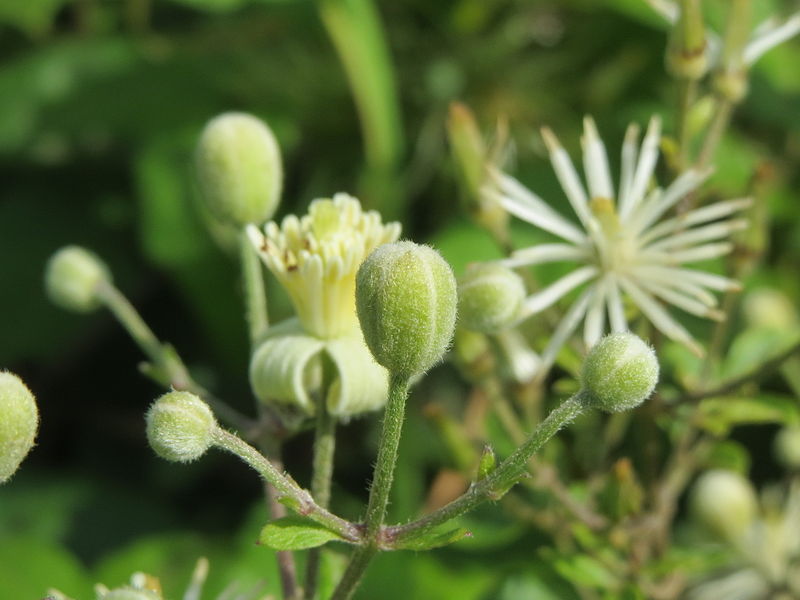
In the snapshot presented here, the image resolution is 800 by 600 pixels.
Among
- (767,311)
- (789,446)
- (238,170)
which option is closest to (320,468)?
(238,170)

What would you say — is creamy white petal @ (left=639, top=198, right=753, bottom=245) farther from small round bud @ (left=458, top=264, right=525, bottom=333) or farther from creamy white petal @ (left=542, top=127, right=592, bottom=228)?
small round bud @ (left=458, top=264, right=525, bottom=333)

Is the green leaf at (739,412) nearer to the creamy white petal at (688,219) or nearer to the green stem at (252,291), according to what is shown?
the creamy white petal at (688,219)

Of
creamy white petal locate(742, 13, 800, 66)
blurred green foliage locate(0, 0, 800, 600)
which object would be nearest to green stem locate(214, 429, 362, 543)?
creamy white petal locate(742, 13, 800, 66)

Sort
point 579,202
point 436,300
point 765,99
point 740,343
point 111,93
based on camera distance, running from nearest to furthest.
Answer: point 436,300, point 579,202, point 740,343, point 765,99, point 111,93

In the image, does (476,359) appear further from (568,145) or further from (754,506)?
(568,145)

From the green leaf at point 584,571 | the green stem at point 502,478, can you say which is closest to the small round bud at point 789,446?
the green leaf at point 584,571

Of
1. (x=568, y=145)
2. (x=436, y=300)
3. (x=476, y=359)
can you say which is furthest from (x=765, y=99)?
(x=436, y=300)

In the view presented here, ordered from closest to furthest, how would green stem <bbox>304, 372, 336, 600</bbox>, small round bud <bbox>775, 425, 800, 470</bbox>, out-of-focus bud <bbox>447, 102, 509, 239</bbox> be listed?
1. green stem <bbox>304, 372, 336, 600</bbox>
2. out-of-focus bud <bbox>447, 102, 509, 239</bbox>
3. small round bud <bbox>775, 425, 800, 470</bbox>
